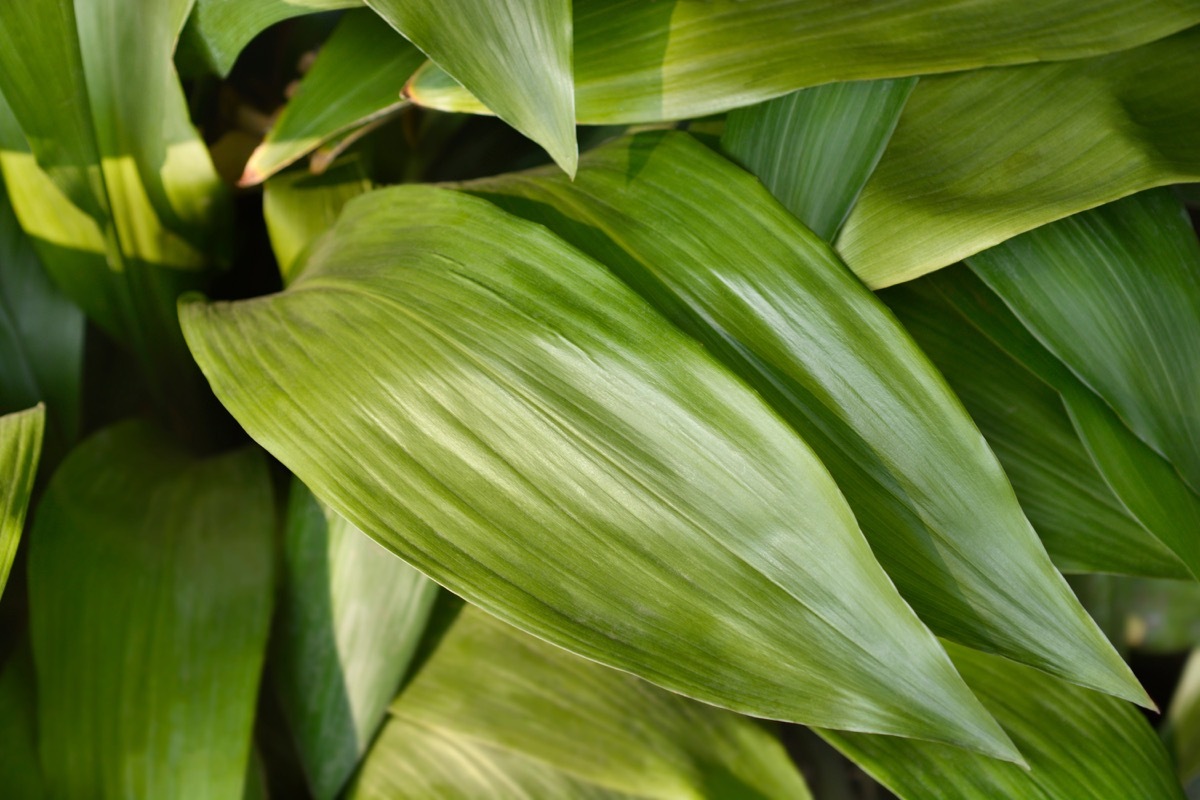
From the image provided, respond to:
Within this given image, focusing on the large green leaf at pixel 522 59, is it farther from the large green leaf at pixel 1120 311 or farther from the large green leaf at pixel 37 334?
the large green leaf at pixel 37 334

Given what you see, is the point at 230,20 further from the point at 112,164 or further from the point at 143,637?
the point at 143,637

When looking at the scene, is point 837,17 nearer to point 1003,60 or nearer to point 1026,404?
point 1003,60

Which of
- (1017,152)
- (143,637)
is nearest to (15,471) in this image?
(143,637)

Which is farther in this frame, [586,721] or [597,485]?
[586,721]

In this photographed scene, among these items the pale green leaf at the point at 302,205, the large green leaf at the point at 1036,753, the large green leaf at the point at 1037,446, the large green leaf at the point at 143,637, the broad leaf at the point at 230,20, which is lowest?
the large green leaf at the point at 143,637

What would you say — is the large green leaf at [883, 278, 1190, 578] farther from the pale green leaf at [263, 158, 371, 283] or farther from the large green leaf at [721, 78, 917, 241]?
the pale green leaf at [263, 158, 371, 283]

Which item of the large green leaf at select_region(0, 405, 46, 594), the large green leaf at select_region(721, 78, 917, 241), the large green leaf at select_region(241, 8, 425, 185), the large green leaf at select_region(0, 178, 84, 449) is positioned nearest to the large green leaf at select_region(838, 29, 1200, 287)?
the large green leaf at select_region(721, 78, 917, 241)

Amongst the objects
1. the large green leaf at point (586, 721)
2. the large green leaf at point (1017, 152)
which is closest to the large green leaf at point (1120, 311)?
the large green leaf at point (1017, 152)
